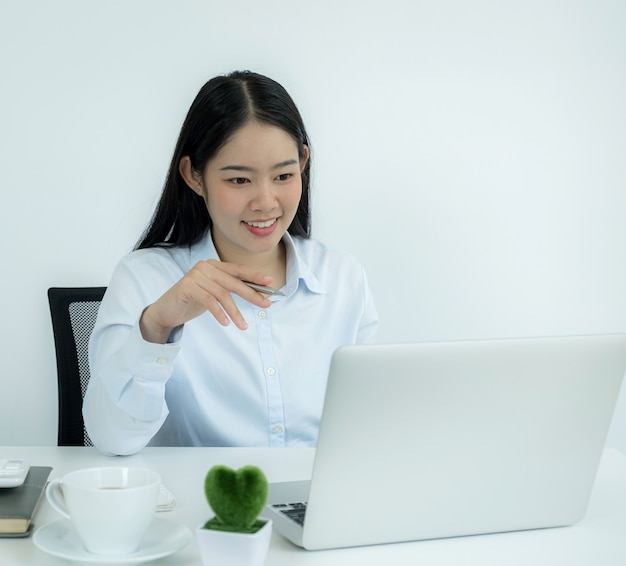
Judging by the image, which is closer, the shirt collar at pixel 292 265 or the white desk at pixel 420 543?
the white desk at pixel 420 543

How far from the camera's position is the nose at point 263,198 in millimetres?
1638

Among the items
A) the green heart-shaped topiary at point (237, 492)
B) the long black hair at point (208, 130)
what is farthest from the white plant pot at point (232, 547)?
the long black hair at point (208, 130)

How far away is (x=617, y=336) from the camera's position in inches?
40.5

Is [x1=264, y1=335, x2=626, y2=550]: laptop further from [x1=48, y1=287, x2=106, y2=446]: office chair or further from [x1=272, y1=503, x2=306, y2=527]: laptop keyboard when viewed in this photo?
[x1=48, y1=287, x2=106, y2=446]: office chair

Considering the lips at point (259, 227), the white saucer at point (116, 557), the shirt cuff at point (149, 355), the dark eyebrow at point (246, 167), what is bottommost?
the white saucer at point (116, 557)

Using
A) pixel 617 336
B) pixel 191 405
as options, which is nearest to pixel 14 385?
pixel 191 405

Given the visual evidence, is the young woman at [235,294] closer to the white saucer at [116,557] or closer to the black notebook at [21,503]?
the black notebook at [21,503]

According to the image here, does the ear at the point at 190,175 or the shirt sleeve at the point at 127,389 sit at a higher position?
the ear at the point at 190,175

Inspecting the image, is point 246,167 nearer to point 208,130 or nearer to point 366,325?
point 208,130

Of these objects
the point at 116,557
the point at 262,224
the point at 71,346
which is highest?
the point at 262,224

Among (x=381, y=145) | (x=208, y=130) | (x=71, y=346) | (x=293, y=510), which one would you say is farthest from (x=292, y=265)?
(x=381, y=145)

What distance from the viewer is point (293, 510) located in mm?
1094

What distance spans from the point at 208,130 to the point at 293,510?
865mm

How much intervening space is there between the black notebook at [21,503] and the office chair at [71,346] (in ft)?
2.06
